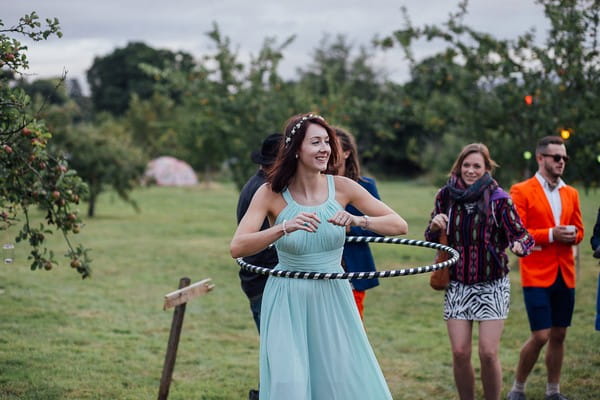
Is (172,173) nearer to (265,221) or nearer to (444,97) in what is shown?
(444,97)

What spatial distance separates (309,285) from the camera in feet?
15.4

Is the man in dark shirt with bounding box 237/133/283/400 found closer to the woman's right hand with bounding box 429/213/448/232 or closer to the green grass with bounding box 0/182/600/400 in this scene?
the woman's right hand with bounding box 429/213/448/232

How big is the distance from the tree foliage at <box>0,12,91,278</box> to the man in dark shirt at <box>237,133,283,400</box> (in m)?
1.56

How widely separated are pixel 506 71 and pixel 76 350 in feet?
28.7

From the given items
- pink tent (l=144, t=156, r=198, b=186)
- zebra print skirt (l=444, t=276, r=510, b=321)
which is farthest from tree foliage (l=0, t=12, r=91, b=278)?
pink tent (l=144, t=156, r=198, b=186)

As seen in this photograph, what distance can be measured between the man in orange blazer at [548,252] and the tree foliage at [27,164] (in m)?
3.94

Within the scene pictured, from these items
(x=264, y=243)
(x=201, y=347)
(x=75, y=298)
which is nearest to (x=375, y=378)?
(x=264, y=243)

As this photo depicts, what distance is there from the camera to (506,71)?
45.2 feet

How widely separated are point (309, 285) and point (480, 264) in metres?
1.96

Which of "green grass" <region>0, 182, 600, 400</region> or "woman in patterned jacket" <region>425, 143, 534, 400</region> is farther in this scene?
"green grass" <region>0, 182, 600, 400</region>

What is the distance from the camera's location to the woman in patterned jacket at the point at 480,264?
20.0ft

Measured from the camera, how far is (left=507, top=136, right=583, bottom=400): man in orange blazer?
684 centimetres

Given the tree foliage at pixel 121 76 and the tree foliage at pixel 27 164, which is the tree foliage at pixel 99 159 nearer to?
the tree foliage at pixel 27 164

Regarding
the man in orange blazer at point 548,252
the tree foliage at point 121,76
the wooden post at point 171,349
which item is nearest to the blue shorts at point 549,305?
the man in orange blazer at point 548,252
